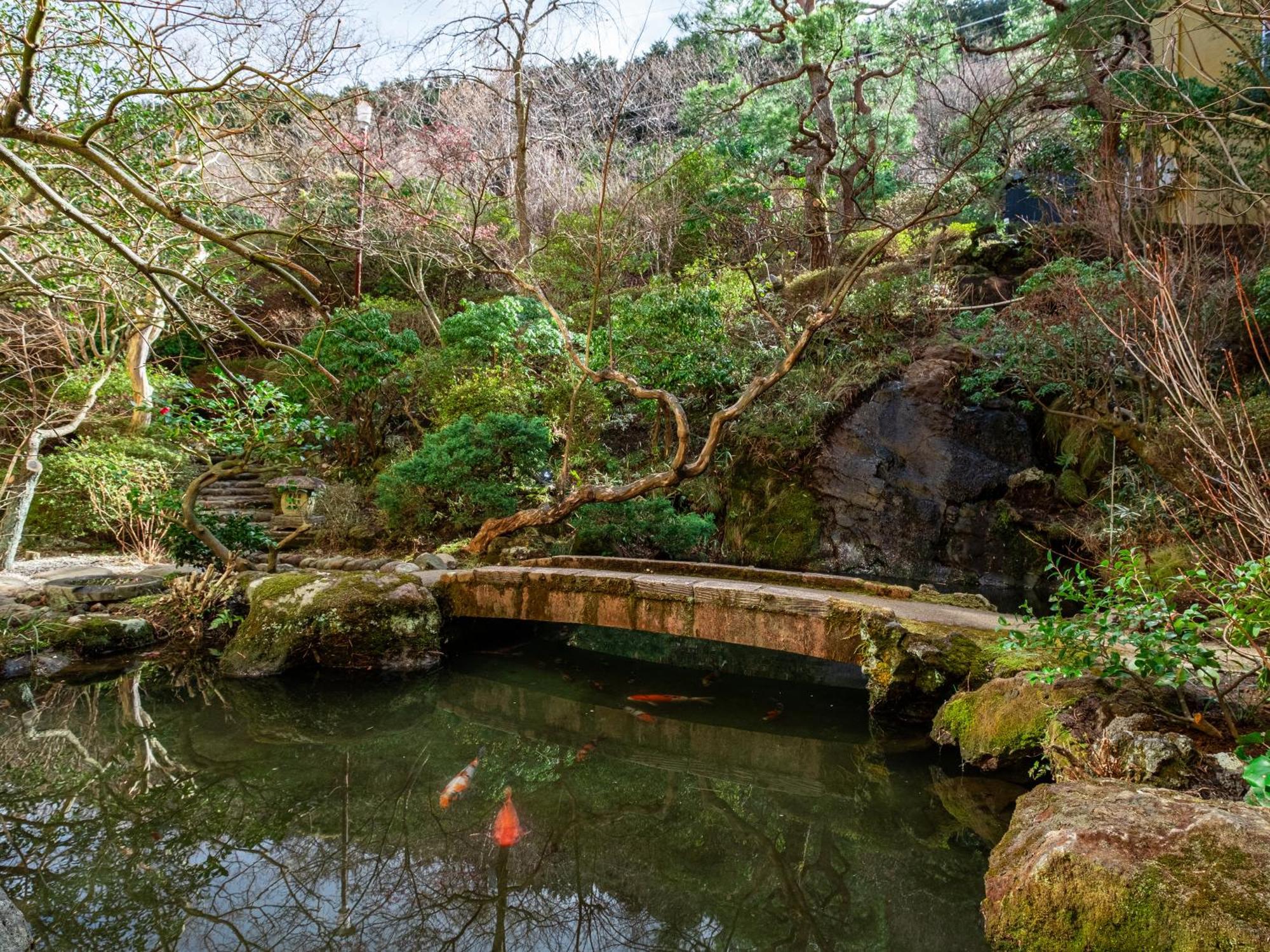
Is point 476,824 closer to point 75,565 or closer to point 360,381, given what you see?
point 75,565

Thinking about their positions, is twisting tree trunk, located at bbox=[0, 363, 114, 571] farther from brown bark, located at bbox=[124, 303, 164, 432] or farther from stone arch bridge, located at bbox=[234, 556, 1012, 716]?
brown bark, located at bbox=[124, 303, 164, 432]

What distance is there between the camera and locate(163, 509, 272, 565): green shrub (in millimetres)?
7883

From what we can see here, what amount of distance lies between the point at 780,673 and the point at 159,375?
10975 millimetres

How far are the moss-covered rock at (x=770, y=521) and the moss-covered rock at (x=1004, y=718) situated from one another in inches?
237

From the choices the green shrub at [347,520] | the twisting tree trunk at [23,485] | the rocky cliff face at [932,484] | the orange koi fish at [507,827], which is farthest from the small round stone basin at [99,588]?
the rocky cliff face at [932,484]

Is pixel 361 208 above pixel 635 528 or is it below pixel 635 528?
above

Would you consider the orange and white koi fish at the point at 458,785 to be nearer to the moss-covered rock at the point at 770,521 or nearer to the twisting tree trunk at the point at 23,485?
the twisting tree trunk at the point at 23,485

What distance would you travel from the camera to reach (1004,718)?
13.4 feet

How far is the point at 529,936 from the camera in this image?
296 cm

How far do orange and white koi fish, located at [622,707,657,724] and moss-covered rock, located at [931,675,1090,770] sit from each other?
192 cm

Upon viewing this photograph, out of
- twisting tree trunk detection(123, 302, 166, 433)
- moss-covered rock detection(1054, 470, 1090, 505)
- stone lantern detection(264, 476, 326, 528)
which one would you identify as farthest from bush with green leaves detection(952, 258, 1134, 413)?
twisting tree trunk detection(123, 302, 166, 433)

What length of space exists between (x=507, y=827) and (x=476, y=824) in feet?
0.54

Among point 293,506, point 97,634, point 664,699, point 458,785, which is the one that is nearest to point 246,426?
point 97,634

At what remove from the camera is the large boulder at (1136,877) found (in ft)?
6.73
